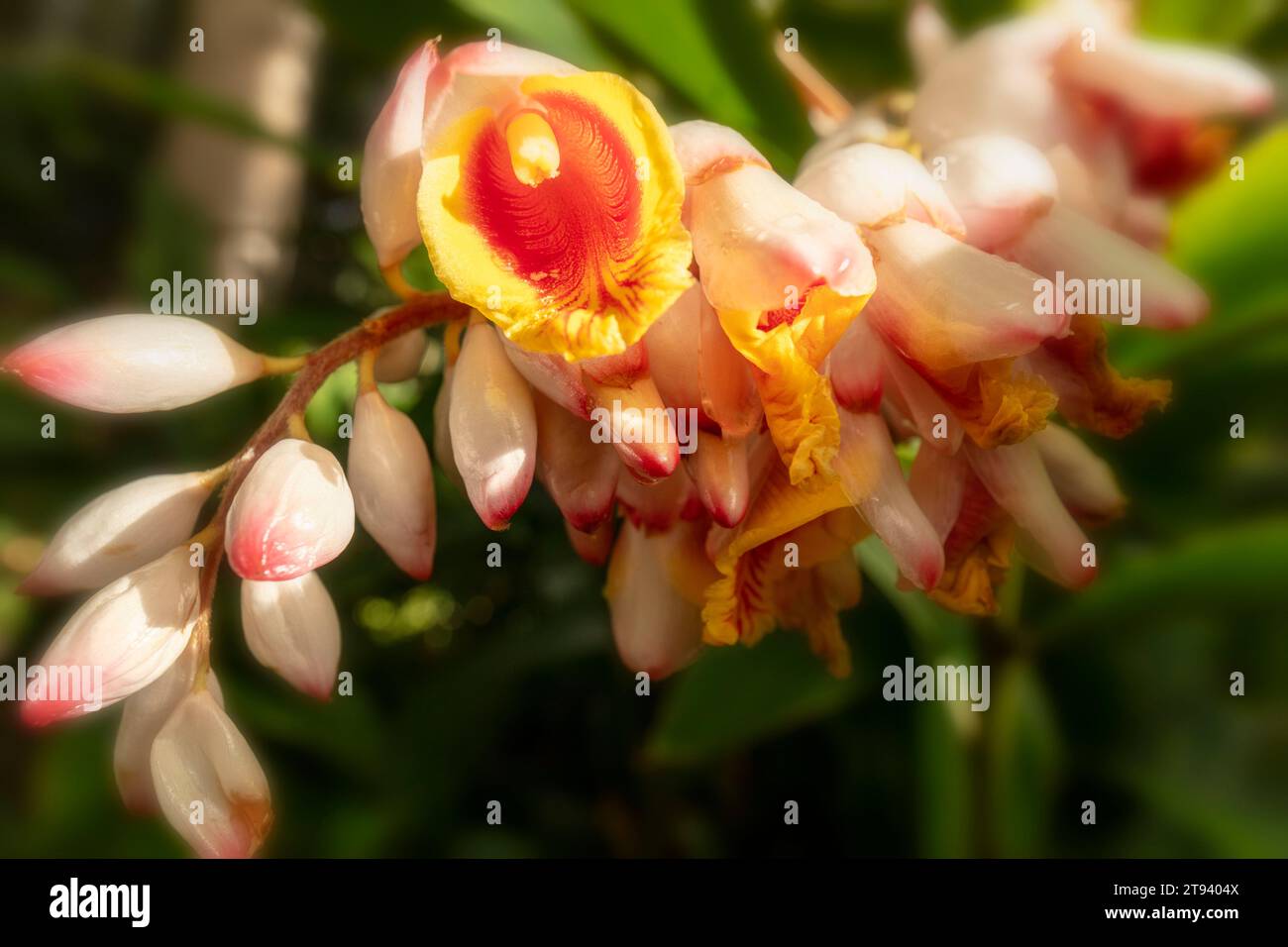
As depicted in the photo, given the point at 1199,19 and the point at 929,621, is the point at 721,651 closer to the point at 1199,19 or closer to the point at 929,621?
the point at 929,621

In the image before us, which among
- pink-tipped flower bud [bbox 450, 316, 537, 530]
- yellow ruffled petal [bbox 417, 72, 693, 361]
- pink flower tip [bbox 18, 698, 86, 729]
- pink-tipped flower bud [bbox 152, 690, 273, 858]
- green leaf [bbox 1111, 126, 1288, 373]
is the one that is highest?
green leaf [bbox 1111, 126, 1288, 373]

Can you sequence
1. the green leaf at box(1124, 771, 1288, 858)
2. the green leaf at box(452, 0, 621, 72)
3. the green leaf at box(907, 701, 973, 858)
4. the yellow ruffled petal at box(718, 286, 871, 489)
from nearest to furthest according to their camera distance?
the yellow ruffled petal at box(718, 286, 871, 489) → the green leaf at box(452, 0, 621, 72) → the green leaf at box(907, 701, 973, 858) → the green leaf at box(1124, 771, 1288, 858)

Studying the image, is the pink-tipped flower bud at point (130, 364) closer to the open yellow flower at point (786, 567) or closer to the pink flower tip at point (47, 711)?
the pink flower tip at point (47, 711)

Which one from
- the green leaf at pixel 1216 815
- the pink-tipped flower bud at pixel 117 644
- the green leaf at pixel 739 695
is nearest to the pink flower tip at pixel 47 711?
the pink-tipped flower bud at pixel 117 644

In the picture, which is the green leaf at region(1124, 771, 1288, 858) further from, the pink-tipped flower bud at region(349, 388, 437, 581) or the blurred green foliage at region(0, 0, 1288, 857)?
the pink-tipped flower bud at region(349, 388, 437, 581)

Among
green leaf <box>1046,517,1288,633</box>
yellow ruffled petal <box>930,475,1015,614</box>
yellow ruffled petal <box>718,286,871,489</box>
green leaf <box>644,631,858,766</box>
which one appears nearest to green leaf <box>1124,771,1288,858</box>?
green leaf <box>1046,517,1288,633</box>

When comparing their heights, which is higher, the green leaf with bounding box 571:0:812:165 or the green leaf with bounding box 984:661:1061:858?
the green leaf with bounding box 571:0:812:165

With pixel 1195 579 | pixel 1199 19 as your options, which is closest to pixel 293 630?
→ pixel 1195 579

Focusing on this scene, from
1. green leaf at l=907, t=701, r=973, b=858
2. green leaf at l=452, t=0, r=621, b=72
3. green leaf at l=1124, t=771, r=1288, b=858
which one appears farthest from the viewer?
green leaf at l=1124, t=771, r=1288, b=858
